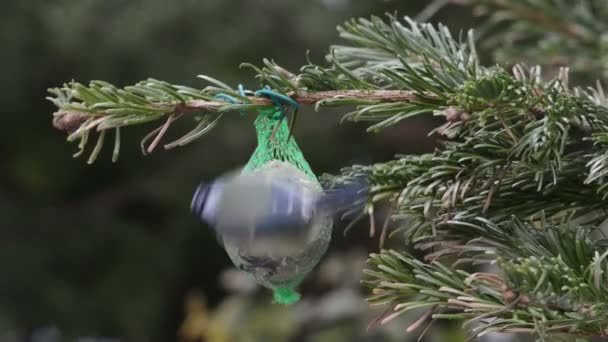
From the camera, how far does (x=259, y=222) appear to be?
0.48 meters

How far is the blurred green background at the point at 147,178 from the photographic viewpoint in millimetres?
1938

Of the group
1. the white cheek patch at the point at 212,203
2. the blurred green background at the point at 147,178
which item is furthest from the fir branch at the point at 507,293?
the blurred green background at the point at 147,178

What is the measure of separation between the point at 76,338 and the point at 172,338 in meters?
0.37

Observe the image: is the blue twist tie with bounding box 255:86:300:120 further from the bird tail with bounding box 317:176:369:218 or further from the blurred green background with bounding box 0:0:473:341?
the blurred green background with bounding box 0:0:473:341

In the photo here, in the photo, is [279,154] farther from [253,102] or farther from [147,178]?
[147,178]

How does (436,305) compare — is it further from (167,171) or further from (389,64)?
(167,171)

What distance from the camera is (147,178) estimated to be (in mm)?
2422

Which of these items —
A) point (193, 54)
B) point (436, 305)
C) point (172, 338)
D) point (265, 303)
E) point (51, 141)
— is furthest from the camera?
point (172, 338)

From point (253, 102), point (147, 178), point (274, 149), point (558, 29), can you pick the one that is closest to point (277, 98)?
point (253, 102)

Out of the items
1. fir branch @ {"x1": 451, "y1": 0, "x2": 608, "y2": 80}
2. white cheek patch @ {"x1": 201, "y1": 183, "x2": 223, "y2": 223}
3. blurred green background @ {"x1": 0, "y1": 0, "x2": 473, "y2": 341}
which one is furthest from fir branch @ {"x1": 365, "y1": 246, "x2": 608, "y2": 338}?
blurred green background @ {"x1": 0, "y1": 0, "x2": 473, "y2": 341}

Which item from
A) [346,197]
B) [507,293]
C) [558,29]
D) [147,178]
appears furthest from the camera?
[147,178]

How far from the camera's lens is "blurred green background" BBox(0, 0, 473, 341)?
1.94 metres

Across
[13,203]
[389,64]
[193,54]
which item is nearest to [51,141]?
[13,203]

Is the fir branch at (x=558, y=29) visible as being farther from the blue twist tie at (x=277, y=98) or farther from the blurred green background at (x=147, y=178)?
the blurred green background at (x=147, y=178)
